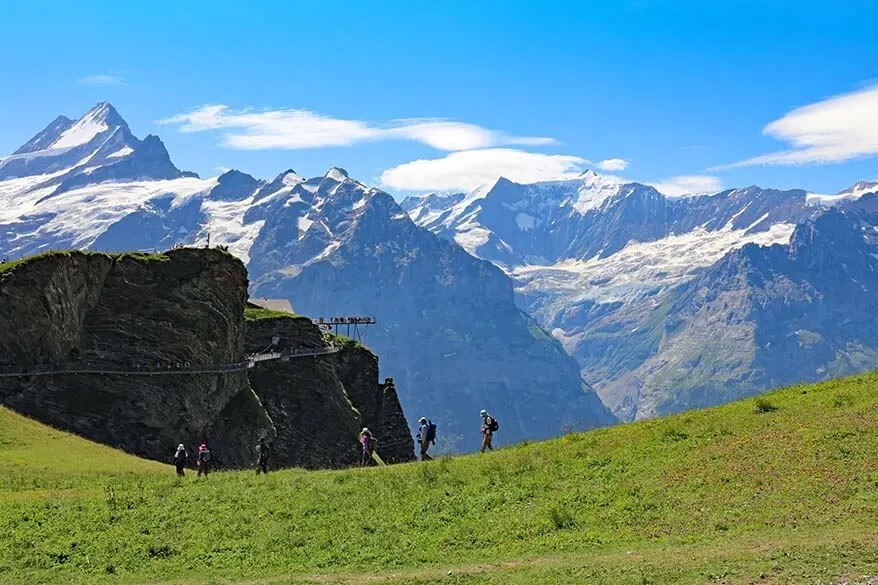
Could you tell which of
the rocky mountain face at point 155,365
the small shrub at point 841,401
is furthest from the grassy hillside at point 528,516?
the rocky mountain face at point 155,365

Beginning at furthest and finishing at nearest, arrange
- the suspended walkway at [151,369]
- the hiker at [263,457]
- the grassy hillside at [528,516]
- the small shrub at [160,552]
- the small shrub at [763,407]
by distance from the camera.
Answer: the suspended walkway at [151,369] < the hiker at [263,457] < the small shrub at [763,407] < the small shrub at [160,552] < the grassy hillside at [528,516]

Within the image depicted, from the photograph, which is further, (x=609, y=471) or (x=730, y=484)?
(x=609, y=471)

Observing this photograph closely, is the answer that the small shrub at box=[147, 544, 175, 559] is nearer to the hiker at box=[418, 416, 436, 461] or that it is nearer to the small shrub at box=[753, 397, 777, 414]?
the hiker at box=[418, 416, 436, 461]

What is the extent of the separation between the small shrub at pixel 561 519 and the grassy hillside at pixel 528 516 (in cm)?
6

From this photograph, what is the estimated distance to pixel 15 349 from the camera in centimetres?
7594

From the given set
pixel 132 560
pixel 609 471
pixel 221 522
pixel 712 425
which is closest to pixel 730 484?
pixel 609 471

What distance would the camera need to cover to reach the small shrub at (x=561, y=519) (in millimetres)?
30422

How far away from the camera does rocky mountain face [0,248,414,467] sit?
75.9m

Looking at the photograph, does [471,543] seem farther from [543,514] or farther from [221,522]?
[221,522]

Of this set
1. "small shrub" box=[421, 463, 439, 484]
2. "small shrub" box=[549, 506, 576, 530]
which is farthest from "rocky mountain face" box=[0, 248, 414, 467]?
"small shrub" box=[549, 506, 576, 530]

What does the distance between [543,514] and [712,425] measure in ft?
39.3

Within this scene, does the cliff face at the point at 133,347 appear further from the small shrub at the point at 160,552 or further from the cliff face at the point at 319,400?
the small shrub at the point at 160,552

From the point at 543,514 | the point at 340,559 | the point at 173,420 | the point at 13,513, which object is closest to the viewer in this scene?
the point at 340,559

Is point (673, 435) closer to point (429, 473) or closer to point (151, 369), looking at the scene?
point (429, 473)
